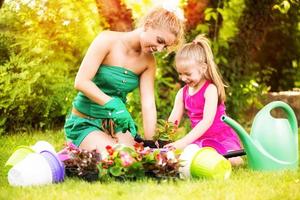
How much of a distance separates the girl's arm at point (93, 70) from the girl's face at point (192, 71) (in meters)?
0.47

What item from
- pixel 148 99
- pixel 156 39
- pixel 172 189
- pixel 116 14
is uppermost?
pixel 116 14

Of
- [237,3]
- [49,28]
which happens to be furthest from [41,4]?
[237,3]

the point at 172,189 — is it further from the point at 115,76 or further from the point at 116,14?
the point at 116,14

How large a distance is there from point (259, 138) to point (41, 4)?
3.06 meters

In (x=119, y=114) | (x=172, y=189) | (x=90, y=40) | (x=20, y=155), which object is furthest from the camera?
(x=90, y=40)

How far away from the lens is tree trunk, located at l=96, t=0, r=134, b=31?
614 cm

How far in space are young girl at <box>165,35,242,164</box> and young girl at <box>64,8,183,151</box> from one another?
196 millimetres

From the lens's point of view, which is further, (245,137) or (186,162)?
(245,137)

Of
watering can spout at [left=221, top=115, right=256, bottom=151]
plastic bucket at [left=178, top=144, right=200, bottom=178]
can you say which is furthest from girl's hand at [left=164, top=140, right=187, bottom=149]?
watering can spout at [left=221, top=115, right=256, bottom=151]

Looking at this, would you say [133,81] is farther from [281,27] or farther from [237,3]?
[281,27]

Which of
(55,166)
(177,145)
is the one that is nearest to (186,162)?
(177,145)

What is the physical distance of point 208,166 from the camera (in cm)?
347

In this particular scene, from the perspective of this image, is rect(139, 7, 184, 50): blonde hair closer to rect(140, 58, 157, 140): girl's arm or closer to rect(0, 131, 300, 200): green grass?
rect(140, 58, 157, 140): girl's arm

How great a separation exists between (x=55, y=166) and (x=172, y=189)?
64cm
